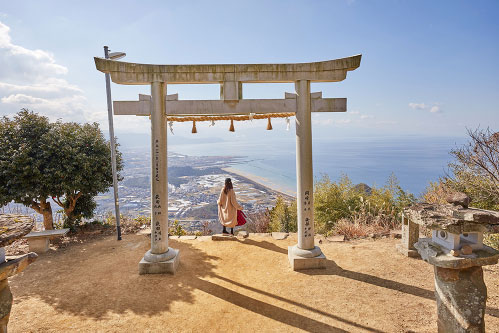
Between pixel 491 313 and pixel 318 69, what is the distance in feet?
18.3

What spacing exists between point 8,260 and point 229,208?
5.97 meters

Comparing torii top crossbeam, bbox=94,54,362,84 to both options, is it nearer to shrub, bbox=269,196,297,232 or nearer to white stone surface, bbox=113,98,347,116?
white stone surface, bbox=113,98,347,116

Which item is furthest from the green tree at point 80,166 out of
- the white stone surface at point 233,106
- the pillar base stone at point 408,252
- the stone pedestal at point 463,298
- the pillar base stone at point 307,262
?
the pillar base stone at point 408,252

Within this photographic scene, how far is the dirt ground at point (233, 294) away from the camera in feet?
13.8

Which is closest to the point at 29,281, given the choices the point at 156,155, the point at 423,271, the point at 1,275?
the point at 156,155

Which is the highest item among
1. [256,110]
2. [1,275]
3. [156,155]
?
[256,110]

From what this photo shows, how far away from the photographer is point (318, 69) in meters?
5.94

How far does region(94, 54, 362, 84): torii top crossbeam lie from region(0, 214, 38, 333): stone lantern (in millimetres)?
3947

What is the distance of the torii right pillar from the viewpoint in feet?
19.7

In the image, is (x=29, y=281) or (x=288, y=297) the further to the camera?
(x=29, y=281)

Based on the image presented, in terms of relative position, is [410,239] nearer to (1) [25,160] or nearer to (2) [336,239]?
(2) [336,239]

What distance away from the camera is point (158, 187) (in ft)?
19.4

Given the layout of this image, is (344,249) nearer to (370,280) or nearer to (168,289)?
(370,280)

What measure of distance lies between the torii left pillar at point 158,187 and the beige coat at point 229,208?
264cm
